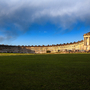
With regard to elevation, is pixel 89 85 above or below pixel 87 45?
below

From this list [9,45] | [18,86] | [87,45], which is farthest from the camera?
[9,45]

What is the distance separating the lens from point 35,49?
94938 millimetres

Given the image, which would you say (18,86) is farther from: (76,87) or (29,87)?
(76,87)

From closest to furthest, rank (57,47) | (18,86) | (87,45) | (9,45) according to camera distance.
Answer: (18,86) < (87,45) < (57,47) < (9,45)

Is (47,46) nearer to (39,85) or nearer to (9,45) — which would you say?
(9,45)

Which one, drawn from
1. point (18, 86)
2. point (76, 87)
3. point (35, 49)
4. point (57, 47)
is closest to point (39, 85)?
point (18, 86)

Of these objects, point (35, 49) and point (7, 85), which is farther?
point (35, 49)

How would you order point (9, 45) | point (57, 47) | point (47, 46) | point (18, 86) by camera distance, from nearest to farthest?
point (18, 86) → point (57, 47) → point (47, 46) → point (9, 45)

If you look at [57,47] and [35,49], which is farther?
[35,49]

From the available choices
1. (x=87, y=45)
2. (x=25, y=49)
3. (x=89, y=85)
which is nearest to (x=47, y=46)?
(x=25, y=49)

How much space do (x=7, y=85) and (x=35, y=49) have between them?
9158 cm

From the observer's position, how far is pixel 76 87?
3549 mm

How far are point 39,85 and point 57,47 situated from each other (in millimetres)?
82364

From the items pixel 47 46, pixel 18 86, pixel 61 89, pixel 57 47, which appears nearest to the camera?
pixel 61 89
